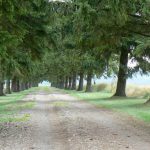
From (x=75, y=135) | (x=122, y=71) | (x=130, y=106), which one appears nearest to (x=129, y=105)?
(x=130, y=106)

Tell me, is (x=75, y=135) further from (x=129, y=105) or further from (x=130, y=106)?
(x=129, y=105)

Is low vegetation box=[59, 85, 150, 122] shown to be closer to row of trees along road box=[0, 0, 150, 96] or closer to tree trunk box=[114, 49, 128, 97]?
tree trunk box=[114, 49, 128, 97]

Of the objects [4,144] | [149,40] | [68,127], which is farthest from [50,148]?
[149,40]

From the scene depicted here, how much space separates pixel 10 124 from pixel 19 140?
16.4ft

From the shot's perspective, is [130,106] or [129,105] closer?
[130,106]

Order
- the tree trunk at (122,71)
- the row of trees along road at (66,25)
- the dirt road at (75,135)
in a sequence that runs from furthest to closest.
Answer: the tree trunk at (122,71)
the row of trees along road at (66,25)
the dirt road at (75,135)

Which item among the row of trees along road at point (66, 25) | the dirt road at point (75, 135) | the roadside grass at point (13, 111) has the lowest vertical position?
the roadside grass at point (13, 111)

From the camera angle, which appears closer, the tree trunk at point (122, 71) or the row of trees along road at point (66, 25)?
the row of trees along road at point (66, 25)

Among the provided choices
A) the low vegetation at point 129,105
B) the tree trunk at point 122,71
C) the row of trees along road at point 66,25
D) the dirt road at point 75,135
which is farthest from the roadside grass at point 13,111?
the tree trunk at point 122,71

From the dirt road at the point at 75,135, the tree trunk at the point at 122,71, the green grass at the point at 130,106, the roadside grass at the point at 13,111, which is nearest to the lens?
the dirt road at the point at 75,135

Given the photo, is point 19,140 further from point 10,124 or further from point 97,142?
point 10,124

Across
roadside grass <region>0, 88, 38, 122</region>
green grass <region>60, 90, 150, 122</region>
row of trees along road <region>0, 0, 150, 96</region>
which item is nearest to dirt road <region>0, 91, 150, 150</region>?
roadside grass <region>0, 88, 38, 122</region>

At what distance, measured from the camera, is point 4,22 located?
60.4 feet

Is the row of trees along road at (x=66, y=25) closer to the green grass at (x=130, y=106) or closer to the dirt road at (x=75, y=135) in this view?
the dirt road at (x=75, y=135)
